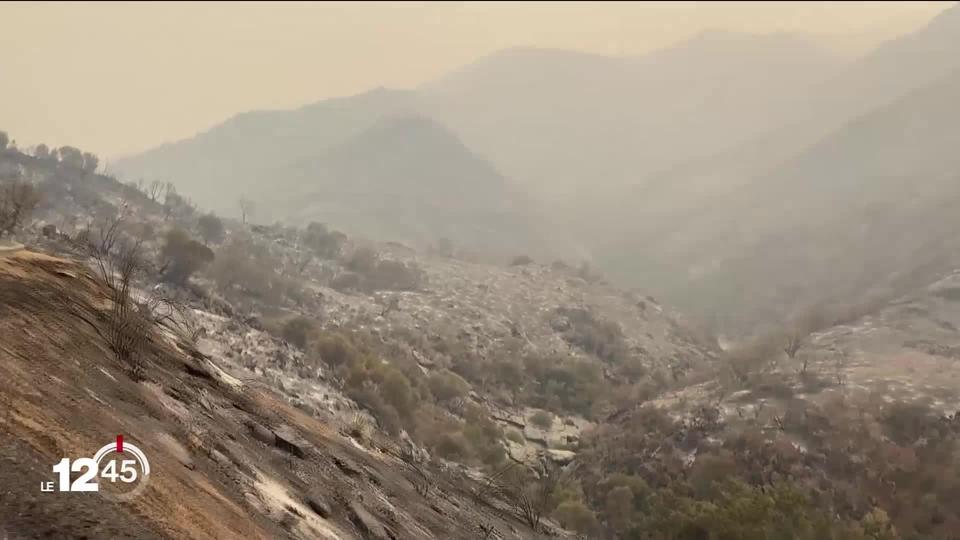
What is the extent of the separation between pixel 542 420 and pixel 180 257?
69.3 feet

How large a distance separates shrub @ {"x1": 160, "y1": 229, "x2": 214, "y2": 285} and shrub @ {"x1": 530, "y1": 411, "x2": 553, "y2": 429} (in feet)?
65.5

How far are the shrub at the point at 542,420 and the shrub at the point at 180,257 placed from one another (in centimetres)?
1995

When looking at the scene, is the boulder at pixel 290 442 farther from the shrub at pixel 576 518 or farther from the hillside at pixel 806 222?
the hillside at pixel 806 222

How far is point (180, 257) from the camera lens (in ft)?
96.1

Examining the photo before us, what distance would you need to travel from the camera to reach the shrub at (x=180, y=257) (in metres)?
27.9

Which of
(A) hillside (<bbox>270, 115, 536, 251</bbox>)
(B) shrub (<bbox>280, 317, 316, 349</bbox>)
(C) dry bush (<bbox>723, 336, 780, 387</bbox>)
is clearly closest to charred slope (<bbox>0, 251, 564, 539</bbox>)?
(B) shrub (<bbox>280, 317, 316, 349</bbox>)

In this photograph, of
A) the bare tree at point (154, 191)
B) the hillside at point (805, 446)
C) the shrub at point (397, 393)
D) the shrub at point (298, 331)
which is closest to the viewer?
the hillside at point (805, 446)

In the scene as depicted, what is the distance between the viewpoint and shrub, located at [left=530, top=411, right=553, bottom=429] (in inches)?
1412

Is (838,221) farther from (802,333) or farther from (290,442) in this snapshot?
(290,442)

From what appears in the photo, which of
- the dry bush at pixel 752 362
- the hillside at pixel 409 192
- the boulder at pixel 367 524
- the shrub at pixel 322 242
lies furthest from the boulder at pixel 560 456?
the hillside at pixel 409 192

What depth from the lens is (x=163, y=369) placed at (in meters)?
9.54

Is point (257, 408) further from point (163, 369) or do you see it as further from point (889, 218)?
point (889, 218)

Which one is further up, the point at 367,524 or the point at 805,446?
the point at 367,524

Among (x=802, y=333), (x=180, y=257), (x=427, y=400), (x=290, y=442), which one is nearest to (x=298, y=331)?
(x=180, y=257)
